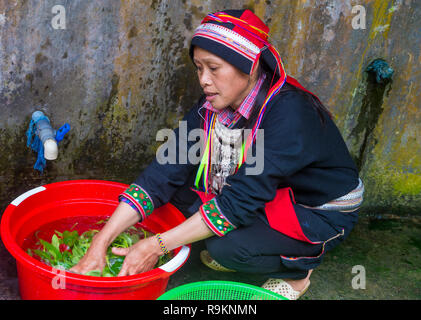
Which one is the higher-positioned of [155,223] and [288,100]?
[288,100]

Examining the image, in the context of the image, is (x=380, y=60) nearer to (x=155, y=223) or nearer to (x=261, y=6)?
(x=261, y=6)

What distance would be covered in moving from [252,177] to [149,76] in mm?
971

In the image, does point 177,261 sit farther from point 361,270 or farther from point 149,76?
point 361,270

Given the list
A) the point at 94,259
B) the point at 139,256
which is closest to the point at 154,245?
the point at 139,256

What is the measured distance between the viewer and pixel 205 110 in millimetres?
2418

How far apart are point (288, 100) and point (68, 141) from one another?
1.24 metres

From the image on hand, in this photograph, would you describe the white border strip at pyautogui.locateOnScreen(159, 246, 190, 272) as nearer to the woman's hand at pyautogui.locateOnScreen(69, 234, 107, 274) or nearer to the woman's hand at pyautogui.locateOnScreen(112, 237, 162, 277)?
the woman's hand at pyautogui.locateOnScreen(112, 237, 162, 277)

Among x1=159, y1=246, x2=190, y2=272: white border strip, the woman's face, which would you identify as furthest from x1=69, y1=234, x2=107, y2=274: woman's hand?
the woman's face

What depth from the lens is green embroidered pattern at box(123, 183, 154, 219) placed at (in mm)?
2259

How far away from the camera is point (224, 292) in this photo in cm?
190

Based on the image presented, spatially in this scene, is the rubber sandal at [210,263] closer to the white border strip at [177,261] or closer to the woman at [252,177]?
the woman at [252,177]

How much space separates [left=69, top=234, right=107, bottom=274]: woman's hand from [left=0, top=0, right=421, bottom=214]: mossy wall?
75cm

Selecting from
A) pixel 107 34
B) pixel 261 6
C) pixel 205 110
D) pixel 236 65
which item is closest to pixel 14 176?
pixel 107 34

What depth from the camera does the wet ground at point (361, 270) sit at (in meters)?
2.54
